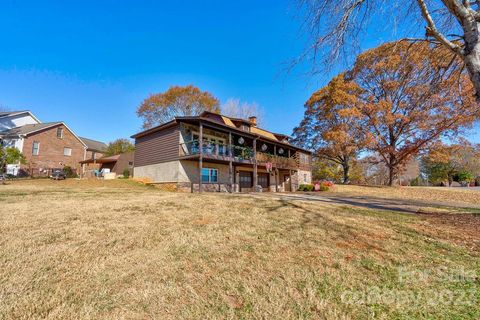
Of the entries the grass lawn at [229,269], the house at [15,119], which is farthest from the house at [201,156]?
Answer: the house at [15,119]

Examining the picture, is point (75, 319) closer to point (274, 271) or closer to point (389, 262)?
point (274, 271)

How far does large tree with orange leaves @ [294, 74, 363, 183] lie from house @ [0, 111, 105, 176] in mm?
28836

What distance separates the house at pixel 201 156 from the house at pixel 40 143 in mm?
13228

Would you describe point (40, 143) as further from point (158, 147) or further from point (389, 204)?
point (389, 204)

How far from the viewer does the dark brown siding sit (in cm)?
1647

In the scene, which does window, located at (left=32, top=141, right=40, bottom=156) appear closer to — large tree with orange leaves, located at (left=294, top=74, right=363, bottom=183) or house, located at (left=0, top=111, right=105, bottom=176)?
house, located at (left=0, top=111, right=105, bottom=176)

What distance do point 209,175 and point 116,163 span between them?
1496 cm

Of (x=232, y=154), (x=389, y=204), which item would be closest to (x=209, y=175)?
(x=232, y=154)

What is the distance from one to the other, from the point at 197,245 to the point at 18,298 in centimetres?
233

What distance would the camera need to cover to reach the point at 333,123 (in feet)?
89.4

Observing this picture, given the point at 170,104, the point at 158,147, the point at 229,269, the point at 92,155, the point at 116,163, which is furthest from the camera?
the point at 92,155

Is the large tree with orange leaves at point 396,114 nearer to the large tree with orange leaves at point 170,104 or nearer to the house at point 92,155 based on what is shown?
the large tree with orange leaves at point 170,104

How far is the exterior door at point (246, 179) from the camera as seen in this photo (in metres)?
22.0

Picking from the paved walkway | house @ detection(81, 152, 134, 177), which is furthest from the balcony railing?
house @ detection(81, 152, 134, 177)
